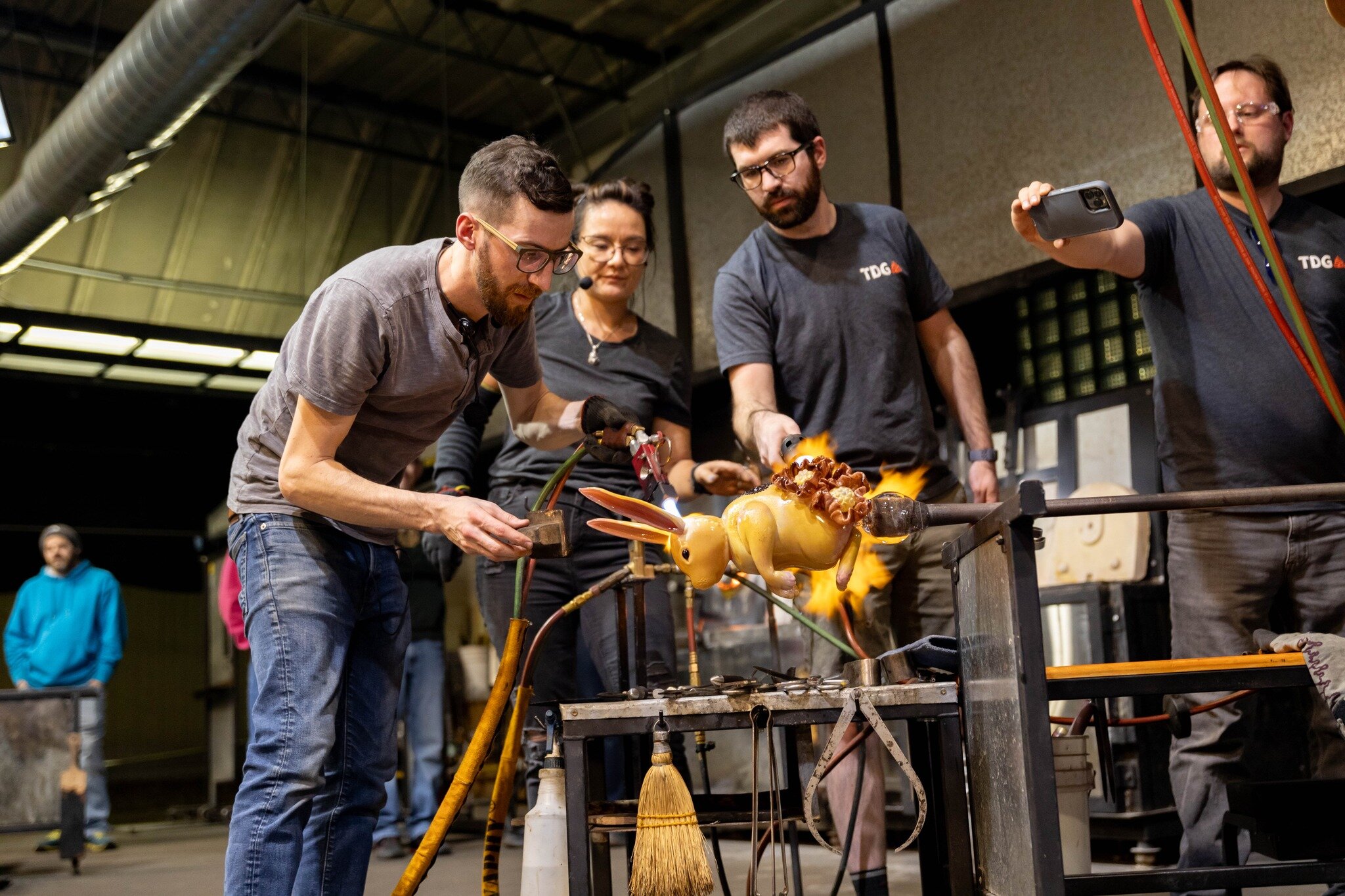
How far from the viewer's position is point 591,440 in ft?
8.27

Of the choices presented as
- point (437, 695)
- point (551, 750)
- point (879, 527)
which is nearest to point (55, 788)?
point (437, 695)

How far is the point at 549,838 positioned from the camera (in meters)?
2.40

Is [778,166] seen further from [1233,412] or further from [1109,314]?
[1109,314]

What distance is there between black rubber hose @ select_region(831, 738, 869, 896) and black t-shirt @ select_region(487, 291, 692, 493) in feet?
3.47

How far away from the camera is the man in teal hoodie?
261 inches

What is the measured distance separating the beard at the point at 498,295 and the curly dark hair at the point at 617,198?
0.96 metres

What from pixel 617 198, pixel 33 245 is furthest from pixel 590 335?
pixel 33 245

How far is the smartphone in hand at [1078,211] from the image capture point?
2057 millimetres

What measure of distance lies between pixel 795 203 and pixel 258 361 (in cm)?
729

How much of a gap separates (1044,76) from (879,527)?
→ 12.4 feet

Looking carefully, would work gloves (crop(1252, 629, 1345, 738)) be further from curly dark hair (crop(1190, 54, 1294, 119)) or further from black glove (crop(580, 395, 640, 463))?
curly dark hair (crop(1190, 54, 1294, 119))

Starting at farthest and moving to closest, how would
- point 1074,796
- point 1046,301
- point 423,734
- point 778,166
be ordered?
1. point 423,734
2. point 1046,301
3. point 1074,796
4. point 778,166

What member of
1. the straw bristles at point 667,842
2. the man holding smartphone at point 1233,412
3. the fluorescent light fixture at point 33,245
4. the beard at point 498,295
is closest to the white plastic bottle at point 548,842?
the straw bristles at point 667,842

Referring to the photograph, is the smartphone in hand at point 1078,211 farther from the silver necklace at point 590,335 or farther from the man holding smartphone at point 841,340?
the silver necklace at point 590,335
